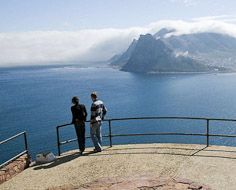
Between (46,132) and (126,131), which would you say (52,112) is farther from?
(126,131)

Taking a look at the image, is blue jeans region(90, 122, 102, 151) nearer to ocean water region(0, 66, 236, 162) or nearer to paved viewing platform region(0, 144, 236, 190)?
paved viewing platform region(0, 144, 236, 190)

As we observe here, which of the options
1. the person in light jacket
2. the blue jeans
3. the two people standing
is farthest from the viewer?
the blue jeans

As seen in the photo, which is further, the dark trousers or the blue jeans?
the blue jeans

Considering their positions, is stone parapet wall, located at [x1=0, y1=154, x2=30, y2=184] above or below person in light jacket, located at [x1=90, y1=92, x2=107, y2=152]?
below

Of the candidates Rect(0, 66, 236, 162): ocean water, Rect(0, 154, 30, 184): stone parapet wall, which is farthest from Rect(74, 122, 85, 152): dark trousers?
Rect(0, 66, 236, 162): ocean water

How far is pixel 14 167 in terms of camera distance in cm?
945

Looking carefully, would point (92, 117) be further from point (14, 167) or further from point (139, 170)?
point (14, 167)

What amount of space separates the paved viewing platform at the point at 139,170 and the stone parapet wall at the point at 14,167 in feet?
0.61

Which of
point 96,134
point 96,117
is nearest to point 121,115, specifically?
point 96,134

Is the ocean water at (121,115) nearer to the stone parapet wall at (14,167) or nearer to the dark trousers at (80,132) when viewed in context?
the stone parapet wall at (14,167)

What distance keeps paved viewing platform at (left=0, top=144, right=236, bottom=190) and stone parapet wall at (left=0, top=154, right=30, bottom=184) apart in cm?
19

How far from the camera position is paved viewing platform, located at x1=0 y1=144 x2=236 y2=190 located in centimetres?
759

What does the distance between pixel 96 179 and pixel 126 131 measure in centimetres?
6215

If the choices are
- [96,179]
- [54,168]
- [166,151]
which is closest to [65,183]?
[96,179]
